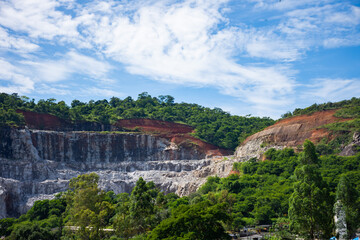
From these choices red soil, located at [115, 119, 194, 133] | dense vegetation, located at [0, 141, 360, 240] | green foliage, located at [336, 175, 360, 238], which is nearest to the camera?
green foliage, located at [336, 175, 360, 238]

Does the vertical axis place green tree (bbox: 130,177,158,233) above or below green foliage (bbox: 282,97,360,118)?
below

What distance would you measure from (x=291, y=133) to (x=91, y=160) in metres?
39.7

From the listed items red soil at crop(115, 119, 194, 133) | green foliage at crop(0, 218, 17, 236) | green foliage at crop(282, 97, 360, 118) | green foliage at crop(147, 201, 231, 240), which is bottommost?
green foliage at crop(0, 218, 17, 236)

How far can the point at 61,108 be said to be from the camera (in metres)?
84.6

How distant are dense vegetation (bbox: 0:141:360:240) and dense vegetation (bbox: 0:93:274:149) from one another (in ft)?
107

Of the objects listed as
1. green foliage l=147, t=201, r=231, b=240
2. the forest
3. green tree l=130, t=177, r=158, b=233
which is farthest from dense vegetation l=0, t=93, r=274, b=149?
green foliage l=147, t=201, r=231, b=240

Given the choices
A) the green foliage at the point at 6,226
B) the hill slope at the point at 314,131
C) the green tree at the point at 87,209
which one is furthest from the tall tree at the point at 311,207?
the hill slope at the point at 314,131

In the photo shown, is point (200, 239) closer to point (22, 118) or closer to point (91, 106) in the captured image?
point (22, 118)

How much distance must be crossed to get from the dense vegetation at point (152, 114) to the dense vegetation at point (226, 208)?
32.6m

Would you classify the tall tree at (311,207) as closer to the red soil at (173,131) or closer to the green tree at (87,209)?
the green tree at (87,209)

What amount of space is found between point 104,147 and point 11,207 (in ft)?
88.5

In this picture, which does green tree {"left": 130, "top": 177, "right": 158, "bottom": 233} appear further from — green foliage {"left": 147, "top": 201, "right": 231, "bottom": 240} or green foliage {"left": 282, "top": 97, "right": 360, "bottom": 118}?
green foliage {"left": 282, "top": 97, "right": 360, "bottom": 118}

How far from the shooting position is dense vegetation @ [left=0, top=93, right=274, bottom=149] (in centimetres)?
8206

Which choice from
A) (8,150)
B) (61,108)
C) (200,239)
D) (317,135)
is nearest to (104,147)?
(61,108)
